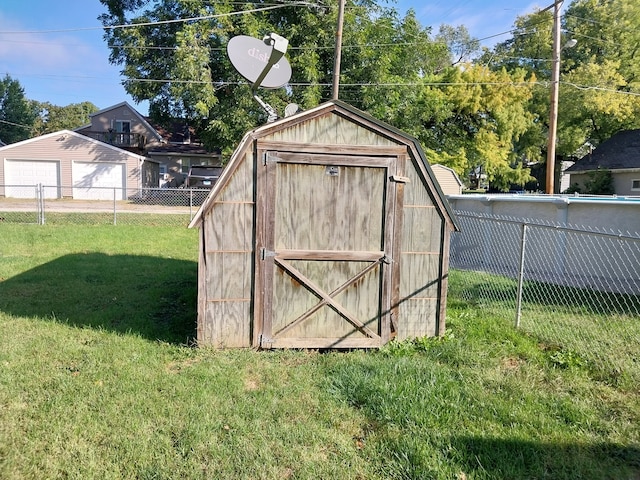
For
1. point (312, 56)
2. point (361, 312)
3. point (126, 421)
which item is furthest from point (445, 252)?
point (312, 56)

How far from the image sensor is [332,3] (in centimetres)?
1903

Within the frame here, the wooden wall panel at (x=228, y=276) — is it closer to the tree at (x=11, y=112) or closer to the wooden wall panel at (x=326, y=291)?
the wooden wall panel at (x=326, y=291)

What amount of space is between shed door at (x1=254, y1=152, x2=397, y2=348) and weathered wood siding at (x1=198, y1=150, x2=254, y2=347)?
0.16 meters

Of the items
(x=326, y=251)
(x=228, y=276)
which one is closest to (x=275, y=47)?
(x=326, y=251)

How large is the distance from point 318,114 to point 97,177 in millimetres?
24438

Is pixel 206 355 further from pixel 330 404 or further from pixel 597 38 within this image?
pixel 597 38

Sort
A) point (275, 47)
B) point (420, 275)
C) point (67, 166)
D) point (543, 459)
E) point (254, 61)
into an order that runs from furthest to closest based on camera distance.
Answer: point (67, 166)
point (254, 61)
point (275, 47)
point (420, 275)
point (543, 459)

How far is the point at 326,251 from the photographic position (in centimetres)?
461

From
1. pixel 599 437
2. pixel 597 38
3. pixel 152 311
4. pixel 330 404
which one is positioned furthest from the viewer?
pixel 597 38

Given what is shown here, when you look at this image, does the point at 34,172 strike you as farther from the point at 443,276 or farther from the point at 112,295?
the point at 443,276

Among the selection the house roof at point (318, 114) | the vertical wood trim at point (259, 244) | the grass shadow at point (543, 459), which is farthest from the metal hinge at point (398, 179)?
the grass shadow at point (543, 459)

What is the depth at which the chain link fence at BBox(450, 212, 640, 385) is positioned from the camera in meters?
Result: 4.48

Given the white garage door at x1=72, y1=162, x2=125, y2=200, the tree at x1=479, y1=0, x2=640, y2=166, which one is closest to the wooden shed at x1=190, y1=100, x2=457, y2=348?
the white garage door at x1=72, y1=162, x2=125, y2=200

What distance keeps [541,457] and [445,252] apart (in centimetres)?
240
